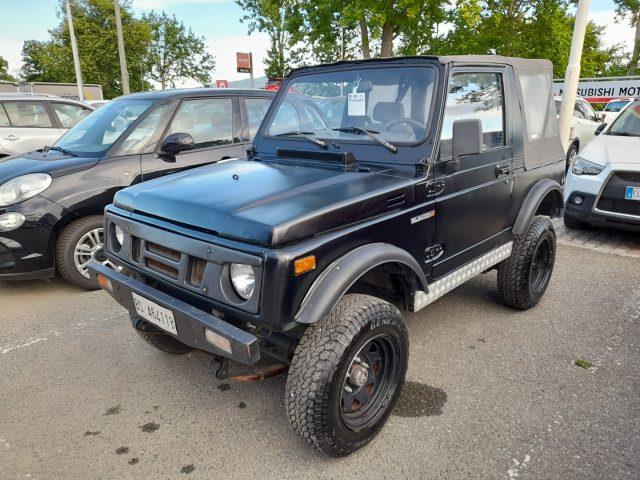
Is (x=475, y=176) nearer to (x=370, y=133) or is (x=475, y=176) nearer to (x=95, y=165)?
(x=370, y=133)

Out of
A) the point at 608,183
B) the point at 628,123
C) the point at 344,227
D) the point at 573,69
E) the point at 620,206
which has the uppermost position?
the point at 573,69

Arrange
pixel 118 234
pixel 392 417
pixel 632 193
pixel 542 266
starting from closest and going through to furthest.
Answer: pixel 392 417
pixel 118 234
pixel 542 266
pixel 632 193

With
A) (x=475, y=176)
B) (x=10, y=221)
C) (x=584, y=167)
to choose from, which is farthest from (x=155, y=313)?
(x=584, y=167)

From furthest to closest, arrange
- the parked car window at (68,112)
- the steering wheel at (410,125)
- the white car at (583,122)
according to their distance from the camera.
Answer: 1. the white car at (583,122)
2. the parked car window at (68,112)
3. the steering wheel at (410,125)

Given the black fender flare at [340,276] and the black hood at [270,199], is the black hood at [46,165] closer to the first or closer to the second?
the black hood at [270,199]

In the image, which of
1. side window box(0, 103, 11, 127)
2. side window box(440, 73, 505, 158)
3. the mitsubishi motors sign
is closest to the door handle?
side window box(440, 73, 505, 158)

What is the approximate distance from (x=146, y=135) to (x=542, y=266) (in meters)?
4.05

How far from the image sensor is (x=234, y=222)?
2.18 meters

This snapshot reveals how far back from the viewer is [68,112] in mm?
8602

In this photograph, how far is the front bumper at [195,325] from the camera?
205 centimetres

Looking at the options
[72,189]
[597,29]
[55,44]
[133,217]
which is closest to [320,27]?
[72,189]

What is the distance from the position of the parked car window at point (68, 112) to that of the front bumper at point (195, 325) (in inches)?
282

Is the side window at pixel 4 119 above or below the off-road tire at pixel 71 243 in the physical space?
above

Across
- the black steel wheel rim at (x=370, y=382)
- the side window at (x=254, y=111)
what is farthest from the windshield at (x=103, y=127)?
the black steel wheel rim at (x=370, y=382)
